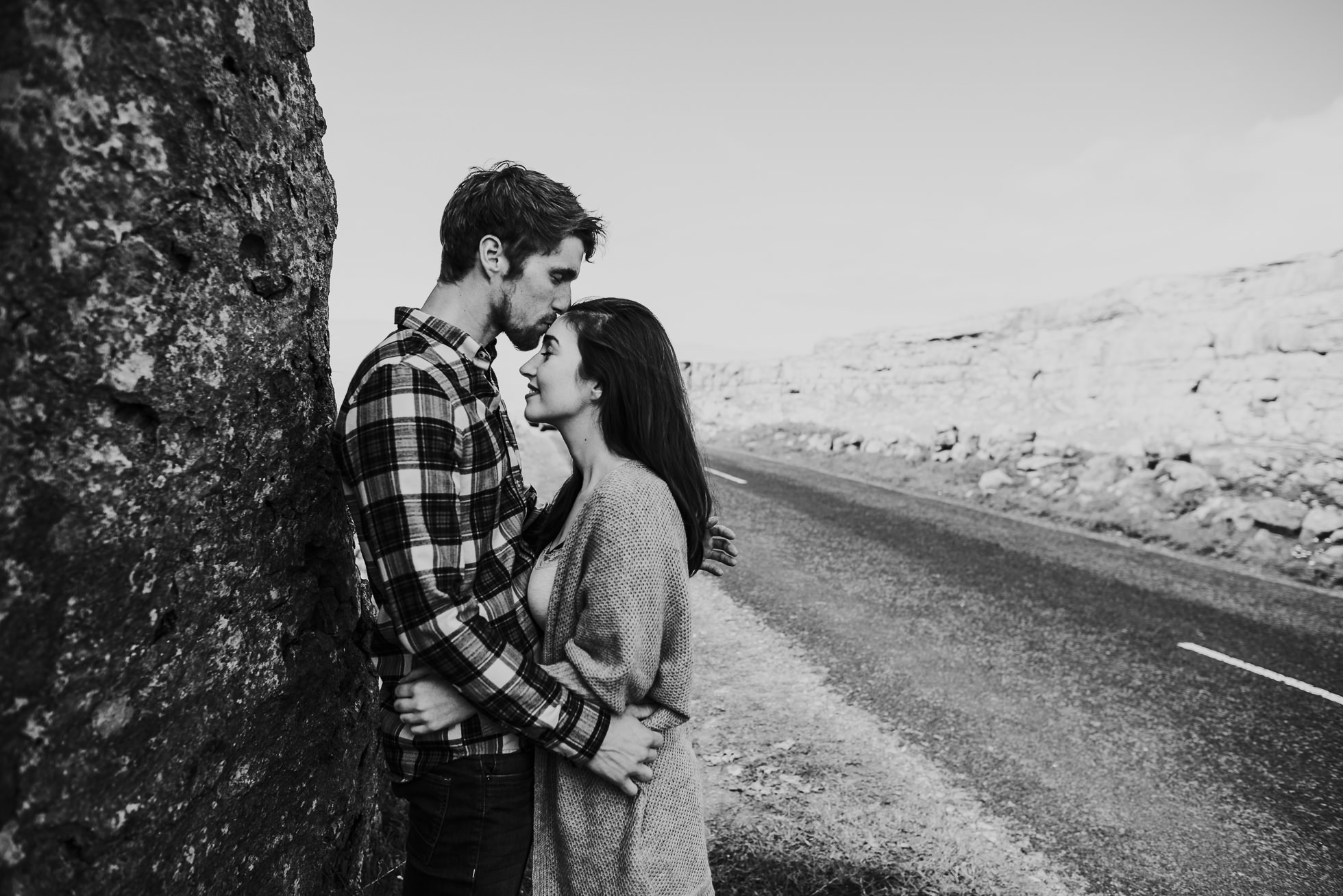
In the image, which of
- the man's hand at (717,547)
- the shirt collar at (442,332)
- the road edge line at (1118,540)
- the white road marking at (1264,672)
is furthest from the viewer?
the road edge line at (1118,540)

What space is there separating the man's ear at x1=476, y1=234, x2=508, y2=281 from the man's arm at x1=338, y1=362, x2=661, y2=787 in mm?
446

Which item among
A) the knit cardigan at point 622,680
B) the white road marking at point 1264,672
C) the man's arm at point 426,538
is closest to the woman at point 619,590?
the knit cardigan at point 622,680

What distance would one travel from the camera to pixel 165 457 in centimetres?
135

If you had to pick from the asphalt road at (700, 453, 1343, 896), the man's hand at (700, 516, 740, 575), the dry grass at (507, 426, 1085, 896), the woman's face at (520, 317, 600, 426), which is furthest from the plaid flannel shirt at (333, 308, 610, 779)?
the asphalt road at (700, 453, 1343, 896)

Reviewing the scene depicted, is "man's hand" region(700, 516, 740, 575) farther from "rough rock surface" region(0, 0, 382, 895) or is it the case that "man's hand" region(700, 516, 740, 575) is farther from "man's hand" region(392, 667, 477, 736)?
"rough rock surface" region(0, 0, 382, 895)

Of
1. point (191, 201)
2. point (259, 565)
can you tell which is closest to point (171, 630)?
point (259, 565)

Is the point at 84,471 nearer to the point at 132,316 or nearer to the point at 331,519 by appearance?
the point at 132,316

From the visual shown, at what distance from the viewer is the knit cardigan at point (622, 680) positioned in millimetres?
1633

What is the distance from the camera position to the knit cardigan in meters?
1.63

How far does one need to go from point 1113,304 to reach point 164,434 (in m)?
19.8

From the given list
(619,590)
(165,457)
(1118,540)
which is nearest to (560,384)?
(619,590)

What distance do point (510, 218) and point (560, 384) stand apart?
41 cm

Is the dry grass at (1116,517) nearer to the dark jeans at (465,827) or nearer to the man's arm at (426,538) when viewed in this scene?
the dark jeans at (465,827)

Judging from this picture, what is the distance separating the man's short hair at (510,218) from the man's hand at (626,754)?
3.52ft
